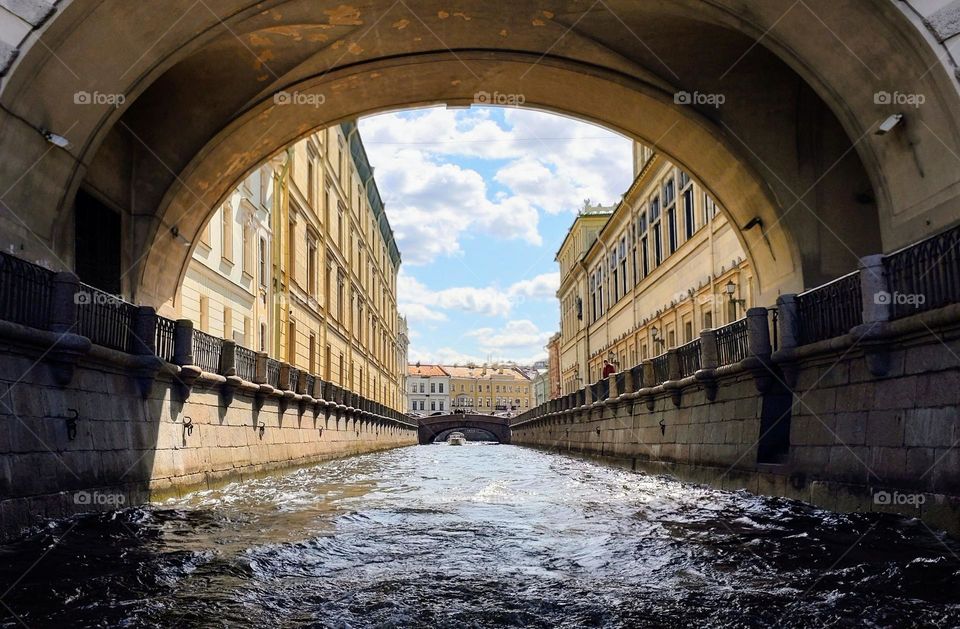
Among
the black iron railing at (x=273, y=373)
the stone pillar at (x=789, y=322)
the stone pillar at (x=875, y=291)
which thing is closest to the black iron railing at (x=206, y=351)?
the black iron railing at (x=273, y=373)

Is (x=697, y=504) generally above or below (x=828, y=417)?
below

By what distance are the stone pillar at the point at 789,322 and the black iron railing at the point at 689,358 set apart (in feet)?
14.1

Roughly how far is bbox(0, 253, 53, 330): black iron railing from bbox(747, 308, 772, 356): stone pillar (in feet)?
30.0

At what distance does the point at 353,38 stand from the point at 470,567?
10238 mm

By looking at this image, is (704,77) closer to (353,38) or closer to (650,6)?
(650,6)

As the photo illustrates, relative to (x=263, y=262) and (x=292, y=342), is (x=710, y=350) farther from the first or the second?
(x=292, y=342)

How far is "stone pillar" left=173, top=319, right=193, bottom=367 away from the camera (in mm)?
13414

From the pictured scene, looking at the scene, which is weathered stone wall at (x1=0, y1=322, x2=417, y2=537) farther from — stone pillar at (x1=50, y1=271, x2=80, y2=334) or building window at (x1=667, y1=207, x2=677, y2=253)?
building window at (x1=667, y1=207, x2=677, y2=253)

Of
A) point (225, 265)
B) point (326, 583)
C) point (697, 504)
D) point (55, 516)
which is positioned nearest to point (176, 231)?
point (225, 265)

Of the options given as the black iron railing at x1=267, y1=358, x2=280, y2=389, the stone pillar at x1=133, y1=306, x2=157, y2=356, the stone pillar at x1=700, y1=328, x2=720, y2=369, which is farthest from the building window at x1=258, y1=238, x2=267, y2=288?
the stone pillar at x1=700, y1=328, x2=720, y2=369

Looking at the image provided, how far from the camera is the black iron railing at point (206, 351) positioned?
579 inches

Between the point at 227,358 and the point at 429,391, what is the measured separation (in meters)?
118

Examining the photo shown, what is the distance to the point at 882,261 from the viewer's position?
357 inches

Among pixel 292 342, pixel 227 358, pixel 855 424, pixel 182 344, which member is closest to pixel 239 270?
pixel 292 342
